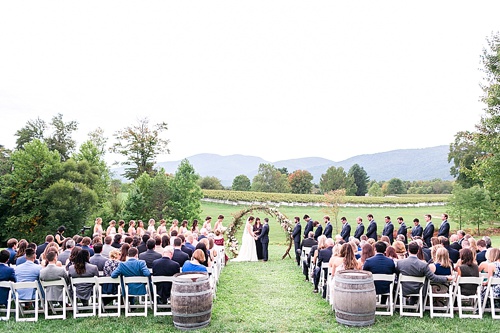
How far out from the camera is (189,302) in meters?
7.25

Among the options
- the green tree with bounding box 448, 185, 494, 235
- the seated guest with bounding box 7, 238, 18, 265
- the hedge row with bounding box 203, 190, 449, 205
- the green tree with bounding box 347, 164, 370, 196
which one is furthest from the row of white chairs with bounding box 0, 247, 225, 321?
the green tree with bounding box 347, 164, 370, 196

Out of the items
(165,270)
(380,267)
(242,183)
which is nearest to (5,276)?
(165,270)

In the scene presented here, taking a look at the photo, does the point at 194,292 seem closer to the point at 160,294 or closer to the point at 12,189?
the point at 160,294

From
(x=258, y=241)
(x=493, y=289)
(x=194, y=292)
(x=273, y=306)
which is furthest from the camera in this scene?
(x=258, y=241)

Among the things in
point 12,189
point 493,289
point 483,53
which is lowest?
point 493,289

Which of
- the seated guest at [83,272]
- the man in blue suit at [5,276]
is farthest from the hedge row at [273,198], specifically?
the man in blue suit at [5,276]

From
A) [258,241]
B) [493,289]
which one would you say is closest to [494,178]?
[258,241]

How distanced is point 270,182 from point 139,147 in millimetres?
40621

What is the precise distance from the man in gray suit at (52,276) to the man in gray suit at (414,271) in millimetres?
6855

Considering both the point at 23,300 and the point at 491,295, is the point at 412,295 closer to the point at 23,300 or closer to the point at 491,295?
the point at 491,295

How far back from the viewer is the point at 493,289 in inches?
316

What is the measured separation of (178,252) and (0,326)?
363cm

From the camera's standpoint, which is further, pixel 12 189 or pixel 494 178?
pixel 12 189

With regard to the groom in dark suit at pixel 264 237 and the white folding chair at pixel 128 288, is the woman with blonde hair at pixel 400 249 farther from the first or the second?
the groom in dark suit at pixel 264 237
